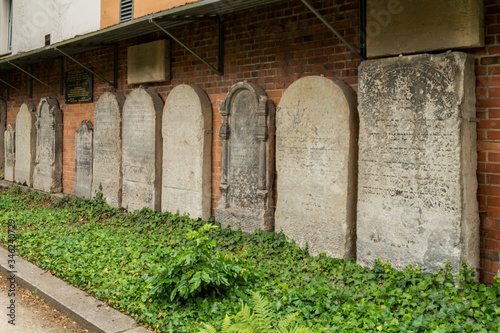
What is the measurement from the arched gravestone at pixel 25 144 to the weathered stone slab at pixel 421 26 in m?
9.25

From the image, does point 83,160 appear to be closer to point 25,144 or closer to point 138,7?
point 25,144

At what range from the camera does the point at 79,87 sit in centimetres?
995

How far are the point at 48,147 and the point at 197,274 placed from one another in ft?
26.2

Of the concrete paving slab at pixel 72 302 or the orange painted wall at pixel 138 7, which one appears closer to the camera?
the concrete paving slab at pixel 72 302

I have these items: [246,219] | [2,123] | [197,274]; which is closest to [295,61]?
[246,219]

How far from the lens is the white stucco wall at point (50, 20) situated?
9.32 meters

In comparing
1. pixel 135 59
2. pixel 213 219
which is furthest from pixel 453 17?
pixel 135 59

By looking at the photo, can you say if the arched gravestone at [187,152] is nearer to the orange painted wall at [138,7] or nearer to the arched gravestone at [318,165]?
the orange painted wall at [138,7]

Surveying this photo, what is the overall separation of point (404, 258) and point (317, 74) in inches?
94.7

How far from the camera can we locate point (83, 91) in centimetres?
982

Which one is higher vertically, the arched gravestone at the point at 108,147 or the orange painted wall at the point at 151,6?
the orange painted wall at the point at 151,6

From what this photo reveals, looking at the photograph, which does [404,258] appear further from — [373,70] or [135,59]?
[135,59]

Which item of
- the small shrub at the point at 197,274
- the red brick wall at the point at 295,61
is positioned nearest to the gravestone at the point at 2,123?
the red brick wall at the point at 295,61

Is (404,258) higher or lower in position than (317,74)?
lower
